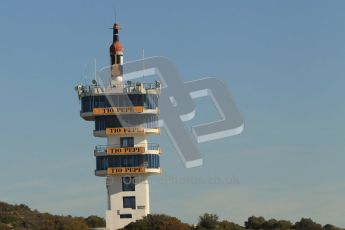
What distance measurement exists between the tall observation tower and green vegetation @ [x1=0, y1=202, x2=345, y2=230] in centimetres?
491

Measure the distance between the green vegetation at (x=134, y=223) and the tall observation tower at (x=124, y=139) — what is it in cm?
491

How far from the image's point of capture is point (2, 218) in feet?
483

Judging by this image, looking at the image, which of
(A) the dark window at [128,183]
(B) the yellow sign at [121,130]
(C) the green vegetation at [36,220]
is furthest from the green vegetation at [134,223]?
(B) the yellow sign at [121,130]

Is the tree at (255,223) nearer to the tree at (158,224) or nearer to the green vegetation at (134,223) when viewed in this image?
the green vegetation at (134,223)

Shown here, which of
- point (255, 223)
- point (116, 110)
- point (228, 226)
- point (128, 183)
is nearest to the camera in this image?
point (116, 110)

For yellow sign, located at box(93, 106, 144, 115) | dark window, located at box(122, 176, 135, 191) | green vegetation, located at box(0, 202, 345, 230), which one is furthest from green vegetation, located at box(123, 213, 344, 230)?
yellow sign, located at box(93, 106, 144, 115)

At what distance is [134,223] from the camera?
5231 inches

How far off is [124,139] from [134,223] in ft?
36.4

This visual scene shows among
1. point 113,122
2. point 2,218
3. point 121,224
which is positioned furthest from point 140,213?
point 2,218

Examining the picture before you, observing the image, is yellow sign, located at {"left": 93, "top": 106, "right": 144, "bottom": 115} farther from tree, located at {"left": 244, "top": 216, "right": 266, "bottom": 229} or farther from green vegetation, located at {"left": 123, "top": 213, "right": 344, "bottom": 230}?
tree, located at {"left": 244, "top": 216, "right": 266, "bottom": 229}

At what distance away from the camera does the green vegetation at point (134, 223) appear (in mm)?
131875

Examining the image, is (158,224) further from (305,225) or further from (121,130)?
(305,225)

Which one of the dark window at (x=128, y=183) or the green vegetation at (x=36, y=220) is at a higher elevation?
the dark window at (x=128, y=183)

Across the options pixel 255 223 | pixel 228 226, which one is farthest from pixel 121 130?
pixel 255 223
